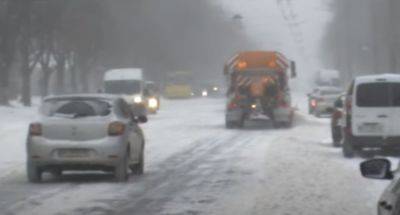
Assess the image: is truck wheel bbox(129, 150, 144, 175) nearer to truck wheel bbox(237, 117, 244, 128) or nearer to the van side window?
the van side window

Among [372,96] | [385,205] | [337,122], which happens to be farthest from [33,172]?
[385,205]

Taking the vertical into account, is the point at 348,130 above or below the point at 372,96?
below

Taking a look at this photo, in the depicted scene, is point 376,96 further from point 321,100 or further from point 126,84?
point 126,84

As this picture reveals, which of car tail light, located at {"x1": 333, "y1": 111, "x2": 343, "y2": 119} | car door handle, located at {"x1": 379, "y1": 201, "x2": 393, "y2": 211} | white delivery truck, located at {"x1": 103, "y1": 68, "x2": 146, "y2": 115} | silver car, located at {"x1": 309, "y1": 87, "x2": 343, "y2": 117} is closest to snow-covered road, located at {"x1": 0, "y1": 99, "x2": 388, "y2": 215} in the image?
car tail light, located at {"x1": 333, "y1": 111, "x2": 343, "y2": 119}

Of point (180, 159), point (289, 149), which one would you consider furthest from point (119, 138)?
point (289, 149)

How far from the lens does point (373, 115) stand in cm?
2498

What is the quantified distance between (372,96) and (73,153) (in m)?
8.72

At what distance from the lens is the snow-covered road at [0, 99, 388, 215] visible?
14852 millimetres

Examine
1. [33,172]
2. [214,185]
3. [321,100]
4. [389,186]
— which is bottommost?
[214,185]

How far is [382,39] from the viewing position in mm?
79000

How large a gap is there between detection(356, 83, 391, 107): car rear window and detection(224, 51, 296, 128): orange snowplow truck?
15.1m

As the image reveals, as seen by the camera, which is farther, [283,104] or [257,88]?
[257,88]

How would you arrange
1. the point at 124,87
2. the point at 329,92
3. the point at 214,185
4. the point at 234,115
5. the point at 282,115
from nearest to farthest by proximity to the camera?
the point at 214,185
the point at 282,115
the point at 234,115
the point at 329,92
the point at 124,87

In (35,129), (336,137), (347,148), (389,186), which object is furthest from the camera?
(336,137)
